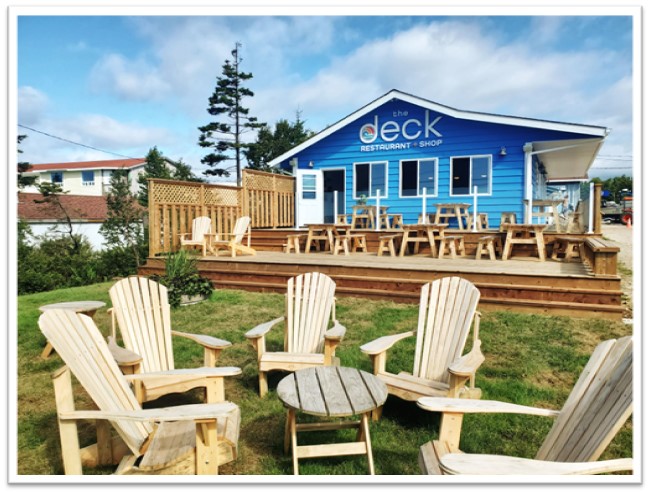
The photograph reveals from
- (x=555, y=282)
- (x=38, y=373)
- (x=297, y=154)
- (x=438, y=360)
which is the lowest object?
(x=38, y=373)

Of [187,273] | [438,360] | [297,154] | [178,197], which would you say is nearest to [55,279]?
[178,197]

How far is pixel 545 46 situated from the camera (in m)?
2.95

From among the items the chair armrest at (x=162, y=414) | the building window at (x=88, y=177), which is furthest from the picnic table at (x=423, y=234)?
the building window at (x=88, y=177)

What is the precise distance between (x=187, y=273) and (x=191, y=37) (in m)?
3.72

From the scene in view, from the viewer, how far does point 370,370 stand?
3498 millimetres

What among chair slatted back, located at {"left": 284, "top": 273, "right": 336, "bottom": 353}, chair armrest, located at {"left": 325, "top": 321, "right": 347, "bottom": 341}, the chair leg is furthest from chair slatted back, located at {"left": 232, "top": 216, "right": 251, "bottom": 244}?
chair armrest, located at {"left": 325, "top": 321, "right": 347, "bottom": 341}

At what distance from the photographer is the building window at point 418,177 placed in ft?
35.3

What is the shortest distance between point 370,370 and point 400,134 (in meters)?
8.71

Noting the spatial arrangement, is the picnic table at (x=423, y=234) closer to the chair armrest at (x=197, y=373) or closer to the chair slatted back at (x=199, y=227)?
the chair slatted back at (x=199, y=227)

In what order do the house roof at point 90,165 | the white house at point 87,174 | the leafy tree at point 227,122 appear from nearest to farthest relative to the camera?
the leafy tree at point 227,122
the white house at point 87,174
the house roof at point 90,165

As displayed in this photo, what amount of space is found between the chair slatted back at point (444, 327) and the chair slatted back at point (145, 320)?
1.87 meters

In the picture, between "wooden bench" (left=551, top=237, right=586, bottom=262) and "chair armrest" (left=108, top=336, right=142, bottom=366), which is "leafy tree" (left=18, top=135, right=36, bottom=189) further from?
"wooden bench" (left=551, top=237, right=586, bottom=262)

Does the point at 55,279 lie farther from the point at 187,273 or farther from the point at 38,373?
the point at 38,373

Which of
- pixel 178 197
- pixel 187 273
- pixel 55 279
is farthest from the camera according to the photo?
pixel 55 279
